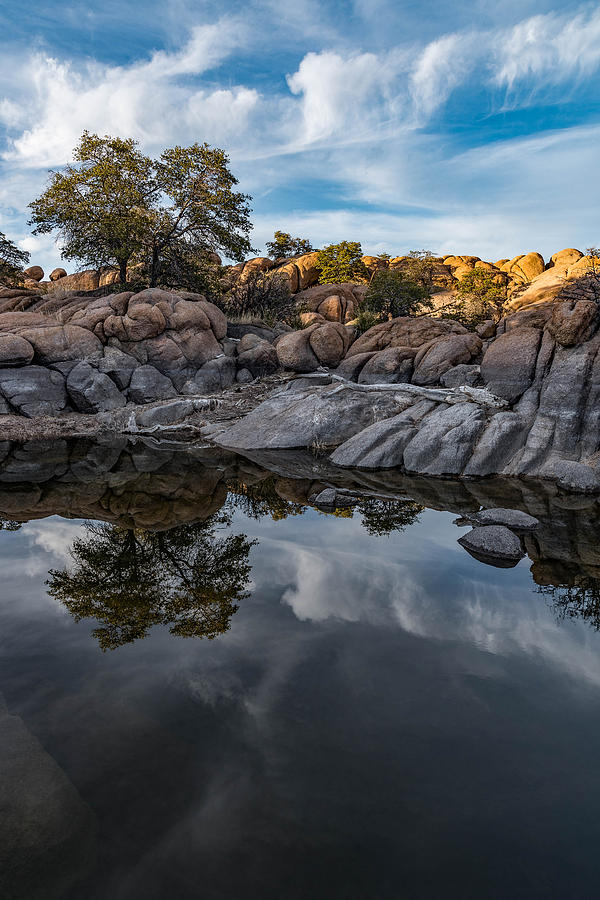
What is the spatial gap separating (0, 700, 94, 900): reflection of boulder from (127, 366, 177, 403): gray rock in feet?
68.3

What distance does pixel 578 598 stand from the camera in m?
6.91

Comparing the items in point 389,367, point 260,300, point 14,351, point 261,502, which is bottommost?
point 261,502

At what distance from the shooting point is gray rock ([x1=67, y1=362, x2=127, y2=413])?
22.5 metres

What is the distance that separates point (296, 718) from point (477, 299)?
1536 inches

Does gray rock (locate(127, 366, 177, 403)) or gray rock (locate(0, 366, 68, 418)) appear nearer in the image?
gray rock (locate(0, 366, 68, 418))

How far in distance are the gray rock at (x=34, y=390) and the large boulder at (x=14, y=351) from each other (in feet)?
1.03

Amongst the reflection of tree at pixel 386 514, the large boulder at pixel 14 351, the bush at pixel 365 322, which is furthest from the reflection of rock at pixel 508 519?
the large boulder at pixel 14 351

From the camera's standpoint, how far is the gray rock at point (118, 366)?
23.5 metres

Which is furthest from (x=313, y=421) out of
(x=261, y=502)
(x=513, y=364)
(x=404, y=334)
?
(x=404, y=334)

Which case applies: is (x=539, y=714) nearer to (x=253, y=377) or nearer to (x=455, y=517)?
(x=455, y=517)

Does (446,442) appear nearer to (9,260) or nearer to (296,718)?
(296,718)

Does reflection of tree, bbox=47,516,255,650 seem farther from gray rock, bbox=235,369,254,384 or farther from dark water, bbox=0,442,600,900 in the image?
gray rock, bbox=235,369,254,384

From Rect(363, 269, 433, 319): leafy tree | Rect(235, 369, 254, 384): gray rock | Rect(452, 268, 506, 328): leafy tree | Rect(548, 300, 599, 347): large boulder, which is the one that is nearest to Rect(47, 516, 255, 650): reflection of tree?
Rect(548, 300, 599, 347): large boulder

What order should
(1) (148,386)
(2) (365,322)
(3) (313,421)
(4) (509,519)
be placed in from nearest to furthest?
(4) (509,519) < (3) (313,421) < (1) (148,386) < (2) (365,322)
